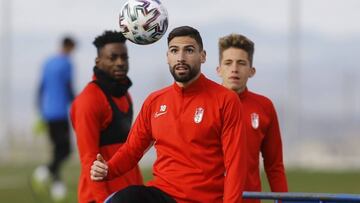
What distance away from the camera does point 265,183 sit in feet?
60.1

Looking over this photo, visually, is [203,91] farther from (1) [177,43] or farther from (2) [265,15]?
(2) [265,15]

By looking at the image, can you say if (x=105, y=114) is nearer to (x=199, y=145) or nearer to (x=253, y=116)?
(x=253, y=116)

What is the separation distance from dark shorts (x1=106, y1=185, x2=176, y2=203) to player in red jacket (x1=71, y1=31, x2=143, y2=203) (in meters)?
1.36

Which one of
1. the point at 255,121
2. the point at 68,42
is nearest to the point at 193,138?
the point at 255,121

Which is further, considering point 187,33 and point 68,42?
point 68,42

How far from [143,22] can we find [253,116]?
1.09 m

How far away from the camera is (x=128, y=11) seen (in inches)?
311

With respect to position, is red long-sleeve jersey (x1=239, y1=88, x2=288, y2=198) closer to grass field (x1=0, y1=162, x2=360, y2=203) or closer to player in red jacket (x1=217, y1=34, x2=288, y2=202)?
player in red jacket (x1=217, y1=34, x2=288, y2=202)

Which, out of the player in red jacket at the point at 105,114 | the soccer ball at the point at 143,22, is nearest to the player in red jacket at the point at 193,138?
the soccer ball at the point at 143,22

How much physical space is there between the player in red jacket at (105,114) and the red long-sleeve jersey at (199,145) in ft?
3.14

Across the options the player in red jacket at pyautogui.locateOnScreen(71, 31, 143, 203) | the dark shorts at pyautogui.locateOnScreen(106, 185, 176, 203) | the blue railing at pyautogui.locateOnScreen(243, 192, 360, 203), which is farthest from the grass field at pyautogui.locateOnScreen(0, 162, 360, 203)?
the blue railing at pyautogui.locateOnScreen(243, 192, 360, 203)

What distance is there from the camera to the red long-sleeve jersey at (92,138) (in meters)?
8.27

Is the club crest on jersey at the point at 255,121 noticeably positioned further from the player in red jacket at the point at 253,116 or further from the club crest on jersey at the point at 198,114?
the club crest on jersey at the point at 198,114

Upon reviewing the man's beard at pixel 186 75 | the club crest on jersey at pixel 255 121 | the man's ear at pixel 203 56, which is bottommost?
the club crest on jersey at pixel 255 121
